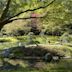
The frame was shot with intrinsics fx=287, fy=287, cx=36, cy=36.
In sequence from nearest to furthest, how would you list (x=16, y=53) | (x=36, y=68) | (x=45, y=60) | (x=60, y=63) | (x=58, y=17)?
(x=58, y=17) → (x=36, y=68) → (x=60, y=63) → (x=45, y=60) → (x=16, y=53)

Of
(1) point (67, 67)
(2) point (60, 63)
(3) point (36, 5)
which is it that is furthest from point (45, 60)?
(3) point (36, 5)

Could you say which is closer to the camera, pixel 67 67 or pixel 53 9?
pixel 53 9

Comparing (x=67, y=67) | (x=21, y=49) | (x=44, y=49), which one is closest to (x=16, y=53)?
(x=21, y=49)

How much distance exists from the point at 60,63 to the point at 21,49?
5.74 metres

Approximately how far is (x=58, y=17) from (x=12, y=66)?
1050cm

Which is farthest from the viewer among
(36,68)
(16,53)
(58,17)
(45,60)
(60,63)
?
(16,53)

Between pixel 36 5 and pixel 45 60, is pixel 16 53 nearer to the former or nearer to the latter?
pixel 45 60

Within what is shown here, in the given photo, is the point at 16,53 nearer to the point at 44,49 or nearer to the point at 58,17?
the point at 44,49

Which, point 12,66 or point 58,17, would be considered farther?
point 12,66

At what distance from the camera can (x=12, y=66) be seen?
2388 cm

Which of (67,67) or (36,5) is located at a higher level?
(36,5)

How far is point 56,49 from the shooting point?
29781mm

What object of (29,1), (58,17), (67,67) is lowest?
(67,67)

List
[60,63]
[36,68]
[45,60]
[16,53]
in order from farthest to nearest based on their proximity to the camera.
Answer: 1. [16,53]
2. [45,60]
3. [60,63]
4. [36,68]
